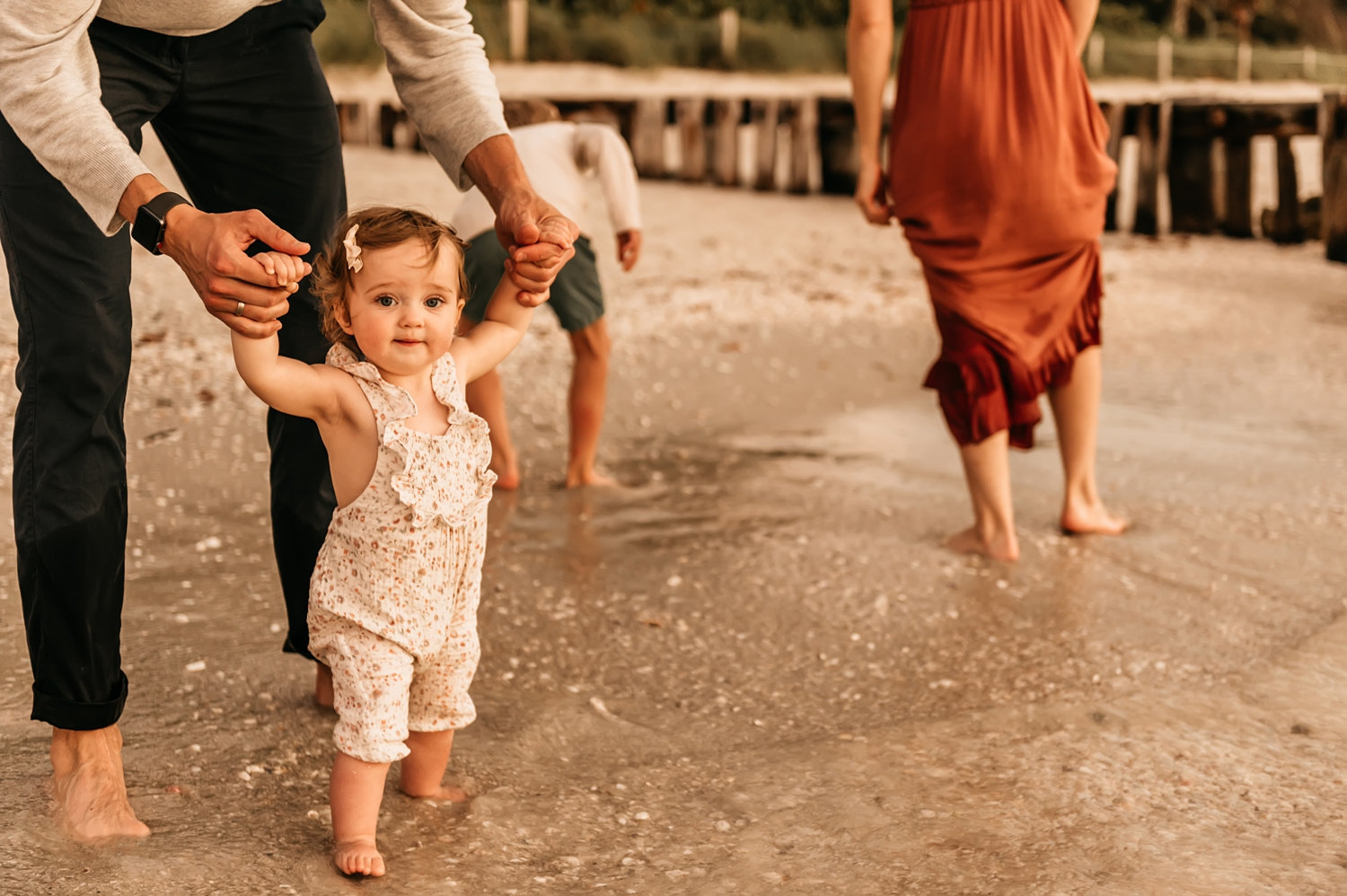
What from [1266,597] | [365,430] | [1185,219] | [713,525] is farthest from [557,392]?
[1185,219]

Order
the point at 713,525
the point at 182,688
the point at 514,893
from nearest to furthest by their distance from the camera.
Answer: the point at 514,893 < the point at 182,688 < the point at 713,525

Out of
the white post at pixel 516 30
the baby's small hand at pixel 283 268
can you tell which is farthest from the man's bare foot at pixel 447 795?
the white post at pixel 516 30

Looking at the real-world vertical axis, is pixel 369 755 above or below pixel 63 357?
below

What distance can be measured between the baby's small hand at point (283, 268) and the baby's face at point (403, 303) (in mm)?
283

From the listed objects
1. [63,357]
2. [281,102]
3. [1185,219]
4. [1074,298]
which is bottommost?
[1185,219]

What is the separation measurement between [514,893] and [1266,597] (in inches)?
89.2

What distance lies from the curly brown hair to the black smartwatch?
0.31 metres

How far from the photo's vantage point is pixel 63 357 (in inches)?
93.8

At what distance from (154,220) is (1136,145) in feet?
33.3

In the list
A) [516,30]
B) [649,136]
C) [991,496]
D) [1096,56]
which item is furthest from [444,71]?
[1096,56]

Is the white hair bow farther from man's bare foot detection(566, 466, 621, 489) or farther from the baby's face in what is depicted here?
man's bare foot detection(566, 466, 621, 489)

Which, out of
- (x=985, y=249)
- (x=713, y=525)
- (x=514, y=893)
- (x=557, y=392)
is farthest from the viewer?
(x=557, y=392)

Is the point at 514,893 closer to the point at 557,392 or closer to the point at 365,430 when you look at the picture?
the point at 365,430

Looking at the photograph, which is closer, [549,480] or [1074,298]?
[1074,298]
